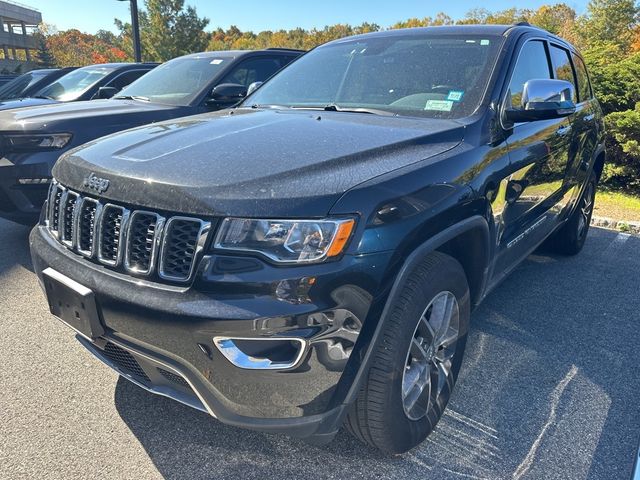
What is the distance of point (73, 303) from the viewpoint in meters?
1.98

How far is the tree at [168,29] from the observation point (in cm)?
3098

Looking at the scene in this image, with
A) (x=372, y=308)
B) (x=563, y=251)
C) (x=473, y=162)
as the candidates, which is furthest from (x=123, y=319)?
(x=563, y=251)

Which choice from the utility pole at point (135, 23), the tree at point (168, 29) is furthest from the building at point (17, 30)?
the utility pole at point (135, 23)

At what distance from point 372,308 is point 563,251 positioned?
146 inches

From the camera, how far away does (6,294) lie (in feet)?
12.3

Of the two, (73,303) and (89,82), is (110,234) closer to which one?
(73,303)

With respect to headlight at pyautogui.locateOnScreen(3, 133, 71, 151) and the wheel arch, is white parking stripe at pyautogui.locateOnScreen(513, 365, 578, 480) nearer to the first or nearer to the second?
the wheel arch

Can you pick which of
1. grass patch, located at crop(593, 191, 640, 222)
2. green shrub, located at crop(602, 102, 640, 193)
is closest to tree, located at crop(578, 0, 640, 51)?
green shrub, located at crop(602, 102, 640, 193)

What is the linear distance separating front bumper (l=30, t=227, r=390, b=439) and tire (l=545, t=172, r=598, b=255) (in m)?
3.43

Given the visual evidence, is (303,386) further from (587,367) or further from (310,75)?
(310,75)

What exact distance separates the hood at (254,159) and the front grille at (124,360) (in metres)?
0.58

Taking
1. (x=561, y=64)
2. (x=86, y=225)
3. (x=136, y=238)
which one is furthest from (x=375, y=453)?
(x=561, y=64)

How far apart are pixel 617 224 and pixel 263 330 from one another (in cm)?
573

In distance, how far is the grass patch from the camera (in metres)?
6.24
